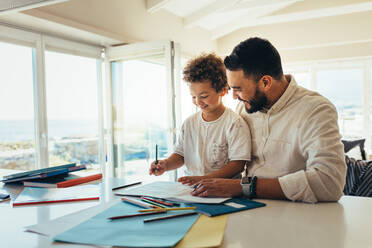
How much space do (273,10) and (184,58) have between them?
1.50 meters

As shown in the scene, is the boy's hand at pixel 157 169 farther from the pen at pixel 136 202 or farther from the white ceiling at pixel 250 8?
the white ceiling at pixel 250 8

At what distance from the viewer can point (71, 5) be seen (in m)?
2.82

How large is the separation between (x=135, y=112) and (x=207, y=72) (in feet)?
6.96

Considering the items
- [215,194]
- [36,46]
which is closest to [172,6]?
[36,46]

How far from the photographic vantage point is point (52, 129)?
3080 mm

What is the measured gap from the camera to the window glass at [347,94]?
5.13 meters

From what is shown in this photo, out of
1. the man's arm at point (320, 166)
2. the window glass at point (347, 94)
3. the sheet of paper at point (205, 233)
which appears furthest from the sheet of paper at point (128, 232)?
the window glass at point (347, 94)

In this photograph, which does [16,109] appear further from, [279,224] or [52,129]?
[279,224]

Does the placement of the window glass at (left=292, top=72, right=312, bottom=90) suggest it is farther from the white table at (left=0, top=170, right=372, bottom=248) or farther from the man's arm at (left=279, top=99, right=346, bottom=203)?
the white table at (left=0, top=170, right=372, bottom=248)

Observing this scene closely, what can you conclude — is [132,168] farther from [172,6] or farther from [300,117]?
[300,117]

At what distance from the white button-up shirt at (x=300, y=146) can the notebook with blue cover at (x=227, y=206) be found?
0.14 meters

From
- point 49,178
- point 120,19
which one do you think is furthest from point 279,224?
point 120,19

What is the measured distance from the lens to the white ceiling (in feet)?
12.9

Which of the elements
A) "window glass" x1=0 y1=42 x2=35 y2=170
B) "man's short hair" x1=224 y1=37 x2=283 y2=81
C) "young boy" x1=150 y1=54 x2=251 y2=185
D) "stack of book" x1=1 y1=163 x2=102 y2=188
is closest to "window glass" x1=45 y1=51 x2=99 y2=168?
"window glass" x1=0 y1=42 x2=35 y2=170
